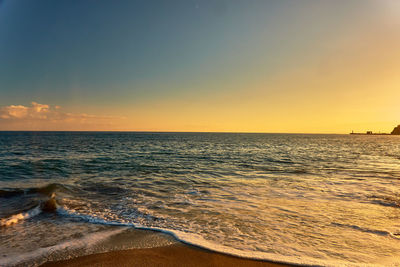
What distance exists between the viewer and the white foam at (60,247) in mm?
4859

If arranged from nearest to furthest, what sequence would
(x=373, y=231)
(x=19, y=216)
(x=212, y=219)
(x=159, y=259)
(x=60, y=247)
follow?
(x=159, y=259) → (x=60, y=247) → (x=373, y=231) → (x=212, y=219) → (x=19, y=216)

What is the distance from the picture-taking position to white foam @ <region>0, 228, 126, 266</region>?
486cm

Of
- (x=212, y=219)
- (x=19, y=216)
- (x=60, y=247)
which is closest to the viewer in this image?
(x=60, y=247)

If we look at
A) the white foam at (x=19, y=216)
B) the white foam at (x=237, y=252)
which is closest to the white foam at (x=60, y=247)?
the white foam at (x=237, y=252)

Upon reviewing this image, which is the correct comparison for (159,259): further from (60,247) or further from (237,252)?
(60,247)

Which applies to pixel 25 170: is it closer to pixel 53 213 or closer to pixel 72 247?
pixel 53 213

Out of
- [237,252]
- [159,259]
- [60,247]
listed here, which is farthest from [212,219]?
[60,247]

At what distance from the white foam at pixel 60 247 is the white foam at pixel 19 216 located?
281 centimetres

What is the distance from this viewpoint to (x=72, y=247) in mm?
5492

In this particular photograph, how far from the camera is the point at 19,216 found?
7.72 m

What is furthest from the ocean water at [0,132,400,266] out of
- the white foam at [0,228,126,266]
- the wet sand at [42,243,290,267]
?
the wet sand at [42,243,290,267]

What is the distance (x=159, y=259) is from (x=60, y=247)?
2.63 meters

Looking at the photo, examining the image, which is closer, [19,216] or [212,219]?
[212,219]

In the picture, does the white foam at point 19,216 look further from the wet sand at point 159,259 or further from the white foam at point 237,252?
the wet sand at point 159,259
